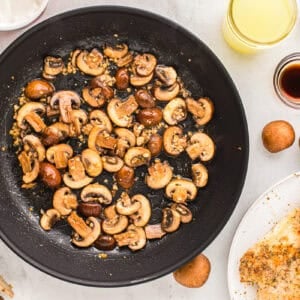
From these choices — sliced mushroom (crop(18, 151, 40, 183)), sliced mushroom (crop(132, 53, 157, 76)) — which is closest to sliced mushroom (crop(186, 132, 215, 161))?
sliced mushroom (crop(132, 53, 157, 76))

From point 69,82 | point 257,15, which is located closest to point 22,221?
point 69,82

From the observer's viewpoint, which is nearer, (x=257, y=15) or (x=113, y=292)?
(x=257, y=15)

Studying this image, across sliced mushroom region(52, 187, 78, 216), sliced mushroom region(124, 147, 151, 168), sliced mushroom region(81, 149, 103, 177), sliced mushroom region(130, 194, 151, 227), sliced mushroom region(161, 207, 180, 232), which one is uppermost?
sliced mushroom region(81, 149, 103, 177)

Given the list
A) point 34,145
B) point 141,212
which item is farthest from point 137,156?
point 34,145

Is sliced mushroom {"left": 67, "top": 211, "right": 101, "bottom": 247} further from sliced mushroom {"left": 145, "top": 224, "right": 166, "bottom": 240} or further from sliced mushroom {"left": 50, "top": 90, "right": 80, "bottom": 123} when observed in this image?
sliced mushroom {"left": 50, "top": 90, "right": 80, "bottom": 123}

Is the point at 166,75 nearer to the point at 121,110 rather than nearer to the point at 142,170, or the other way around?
the point at 121,110

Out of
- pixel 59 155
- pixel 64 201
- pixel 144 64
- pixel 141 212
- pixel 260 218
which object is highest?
pixel 144 64

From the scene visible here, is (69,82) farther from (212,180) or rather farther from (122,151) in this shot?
(212,180)
